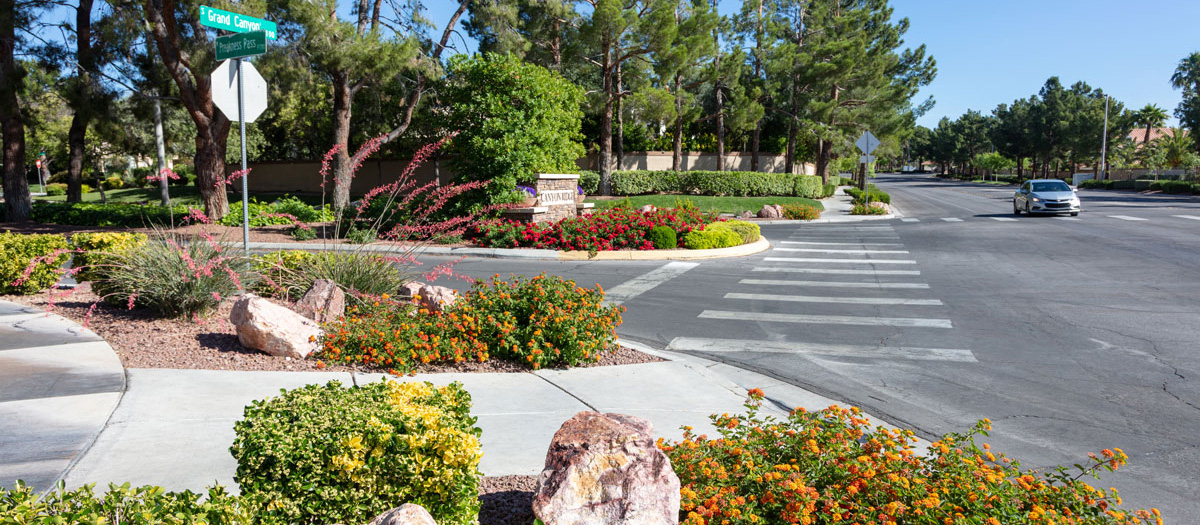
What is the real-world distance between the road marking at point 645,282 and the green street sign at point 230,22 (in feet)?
18.4

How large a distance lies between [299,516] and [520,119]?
15006 millimetres

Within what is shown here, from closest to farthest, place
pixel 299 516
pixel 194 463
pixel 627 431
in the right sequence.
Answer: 1. pixel 299 516
2. pixel 627 431
3. pixel 194 463

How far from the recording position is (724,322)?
9.25 m

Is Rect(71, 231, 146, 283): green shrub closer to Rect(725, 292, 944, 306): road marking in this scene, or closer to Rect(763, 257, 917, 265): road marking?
Rect(725, 292, 944, 306): road marking

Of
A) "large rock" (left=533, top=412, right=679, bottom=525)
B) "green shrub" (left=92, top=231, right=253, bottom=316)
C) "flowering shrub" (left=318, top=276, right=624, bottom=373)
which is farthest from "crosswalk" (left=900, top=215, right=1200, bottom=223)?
"large rock" (left=533, top=412, right=679, bottom=525)

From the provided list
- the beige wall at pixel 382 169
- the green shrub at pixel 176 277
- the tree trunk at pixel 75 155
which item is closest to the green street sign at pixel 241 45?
the green shrub at pixel 176 277

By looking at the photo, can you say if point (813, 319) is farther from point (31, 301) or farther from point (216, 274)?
point (31, 301)

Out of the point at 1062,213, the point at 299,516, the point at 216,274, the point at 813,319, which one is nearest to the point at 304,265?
the point at 216,274

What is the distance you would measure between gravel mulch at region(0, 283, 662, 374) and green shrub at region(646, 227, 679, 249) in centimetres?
854

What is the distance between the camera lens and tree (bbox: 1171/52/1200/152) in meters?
63.4

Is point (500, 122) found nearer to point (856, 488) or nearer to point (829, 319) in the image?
point (829, 319)

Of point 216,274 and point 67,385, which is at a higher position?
point 216,274

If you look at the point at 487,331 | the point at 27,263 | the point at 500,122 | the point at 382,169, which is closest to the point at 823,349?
the point at 487,331

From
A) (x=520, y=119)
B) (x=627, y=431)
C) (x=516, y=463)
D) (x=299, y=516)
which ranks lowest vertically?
(x=516, y=463)
